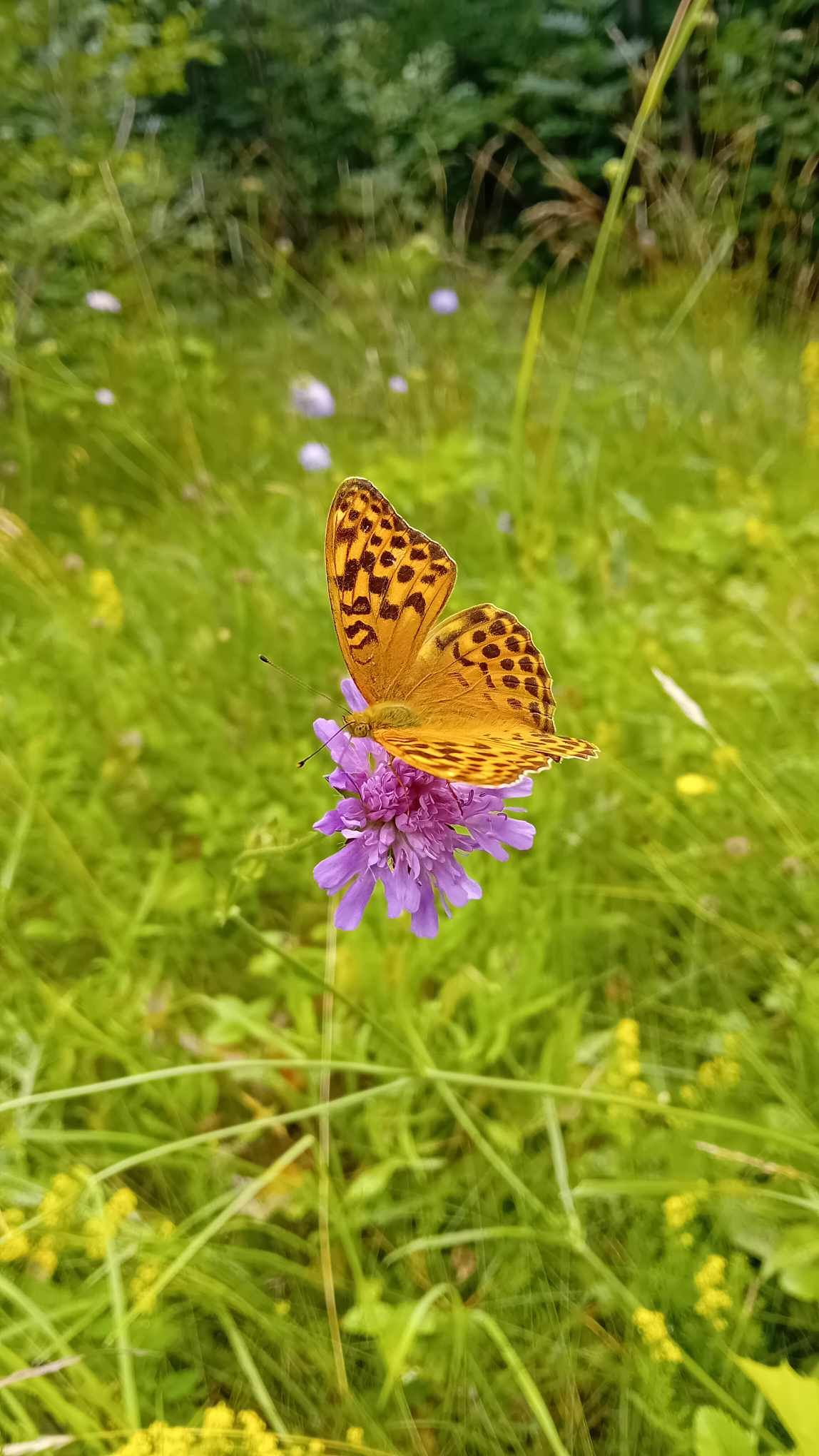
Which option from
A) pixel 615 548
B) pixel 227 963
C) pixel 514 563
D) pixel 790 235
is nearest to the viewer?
pixel 227 963

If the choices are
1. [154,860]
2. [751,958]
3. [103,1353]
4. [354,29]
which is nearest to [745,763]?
[751,958]

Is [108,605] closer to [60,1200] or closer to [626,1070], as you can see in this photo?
[60,1200]

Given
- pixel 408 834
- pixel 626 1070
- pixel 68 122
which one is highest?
pixel 68 122

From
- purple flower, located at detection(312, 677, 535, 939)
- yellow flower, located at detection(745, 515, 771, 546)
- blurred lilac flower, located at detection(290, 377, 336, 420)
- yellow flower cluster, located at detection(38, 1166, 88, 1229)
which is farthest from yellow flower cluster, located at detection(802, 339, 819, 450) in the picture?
yellow flower cluster, located at detection(38, 1166, 88, 1229)

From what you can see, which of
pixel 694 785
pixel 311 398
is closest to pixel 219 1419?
pixel 694 785

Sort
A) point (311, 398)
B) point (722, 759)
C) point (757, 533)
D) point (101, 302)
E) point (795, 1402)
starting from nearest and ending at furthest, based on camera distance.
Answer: point (795, 1402) → point (722, 759) → point (757, 533) → point (311, 398) → point (101, 302)

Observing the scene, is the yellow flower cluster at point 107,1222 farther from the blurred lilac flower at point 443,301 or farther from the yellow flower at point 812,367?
the blurred lilac flower at point 443,301

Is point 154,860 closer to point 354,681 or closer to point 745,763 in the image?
point 354,681
